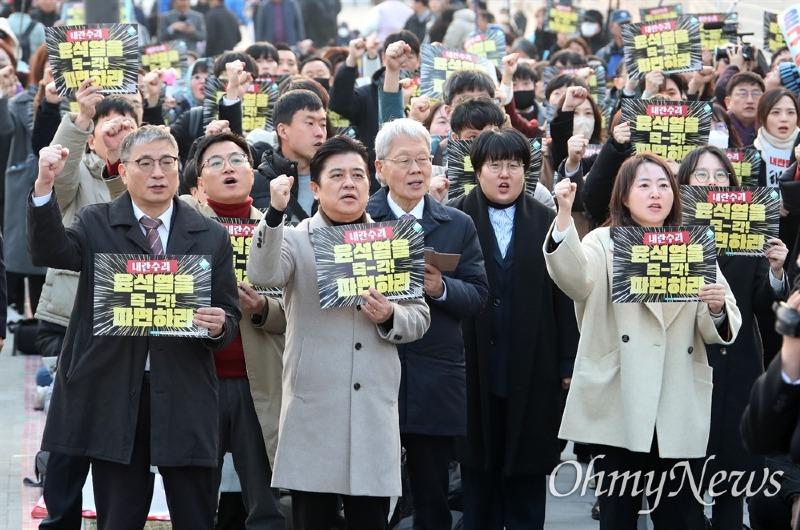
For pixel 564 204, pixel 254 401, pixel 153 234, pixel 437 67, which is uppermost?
pixel 437 67

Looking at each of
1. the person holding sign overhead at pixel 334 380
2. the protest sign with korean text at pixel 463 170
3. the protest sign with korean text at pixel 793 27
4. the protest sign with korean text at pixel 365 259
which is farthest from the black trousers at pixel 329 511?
the protest sign with korean text at pixel 793 27

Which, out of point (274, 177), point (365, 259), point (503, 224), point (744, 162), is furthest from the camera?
point (744, 162)

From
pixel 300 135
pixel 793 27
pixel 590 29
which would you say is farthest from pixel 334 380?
pixel 590 29

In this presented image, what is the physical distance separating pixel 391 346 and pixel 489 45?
607 cm

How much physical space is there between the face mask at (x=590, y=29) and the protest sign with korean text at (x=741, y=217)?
13.1 metres

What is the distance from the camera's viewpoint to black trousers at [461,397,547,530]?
754 cm

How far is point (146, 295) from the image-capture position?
6.20m

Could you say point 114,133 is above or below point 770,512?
above

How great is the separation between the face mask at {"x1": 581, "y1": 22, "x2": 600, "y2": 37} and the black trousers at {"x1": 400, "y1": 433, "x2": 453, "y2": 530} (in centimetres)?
1402

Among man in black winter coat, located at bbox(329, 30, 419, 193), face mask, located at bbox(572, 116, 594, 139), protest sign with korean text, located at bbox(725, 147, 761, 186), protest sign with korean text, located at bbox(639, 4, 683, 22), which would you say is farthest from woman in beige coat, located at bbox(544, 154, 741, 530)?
protest sign with korean text, located at bbox(639, 4, 683, 22)

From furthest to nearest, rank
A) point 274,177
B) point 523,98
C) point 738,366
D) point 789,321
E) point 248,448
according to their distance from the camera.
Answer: point 523,98
point 274,177
point 738,366
point 248,448
point 789,321

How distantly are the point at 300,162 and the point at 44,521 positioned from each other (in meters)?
2.35

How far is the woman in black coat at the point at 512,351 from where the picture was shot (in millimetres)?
7477

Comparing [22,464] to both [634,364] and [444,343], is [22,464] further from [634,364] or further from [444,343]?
[634,364]
